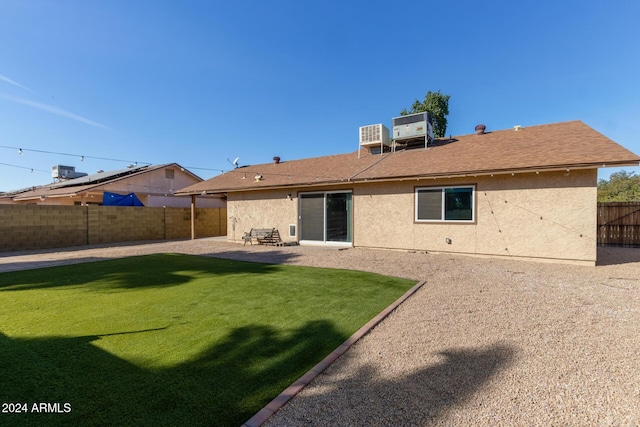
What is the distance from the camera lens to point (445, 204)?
10.2m

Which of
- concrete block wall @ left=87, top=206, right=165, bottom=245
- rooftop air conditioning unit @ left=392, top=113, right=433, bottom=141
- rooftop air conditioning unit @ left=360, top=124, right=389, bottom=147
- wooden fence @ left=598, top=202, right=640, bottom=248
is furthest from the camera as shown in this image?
concrete block wall @ left=87, top=206, right=165, bottom=245

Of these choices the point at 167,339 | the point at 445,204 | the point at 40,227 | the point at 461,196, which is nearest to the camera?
the point at 167,339

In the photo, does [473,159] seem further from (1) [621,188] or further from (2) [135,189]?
(1) [621,188]

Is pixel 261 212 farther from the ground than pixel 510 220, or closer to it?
farther from the ground

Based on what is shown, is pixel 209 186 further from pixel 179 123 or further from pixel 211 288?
pixel 211 288

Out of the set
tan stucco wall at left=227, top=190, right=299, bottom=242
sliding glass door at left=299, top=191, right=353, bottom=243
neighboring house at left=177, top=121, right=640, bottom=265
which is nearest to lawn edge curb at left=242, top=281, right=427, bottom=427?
neighboring house at left=177, top=121, right=640, bottom=265

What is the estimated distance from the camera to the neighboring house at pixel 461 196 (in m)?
8.37

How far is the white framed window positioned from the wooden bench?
6872 millimetres

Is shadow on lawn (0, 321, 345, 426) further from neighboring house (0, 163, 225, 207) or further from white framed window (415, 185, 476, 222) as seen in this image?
neighboring house (0, 163, 225, 207)

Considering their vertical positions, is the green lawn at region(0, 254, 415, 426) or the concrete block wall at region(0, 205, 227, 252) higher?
the concrete block wall at region(0, 205, 227, 252)

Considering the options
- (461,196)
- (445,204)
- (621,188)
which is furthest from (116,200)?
(621,188)

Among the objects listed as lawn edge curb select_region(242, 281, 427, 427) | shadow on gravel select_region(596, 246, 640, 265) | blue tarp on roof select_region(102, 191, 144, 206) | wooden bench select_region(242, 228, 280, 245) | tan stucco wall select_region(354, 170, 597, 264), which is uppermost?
blue tarp on roof select_region(102, 191, 144, 206)

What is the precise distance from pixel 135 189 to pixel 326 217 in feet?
58.2

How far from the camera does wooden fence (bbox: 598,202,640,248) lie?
12.7 metres
